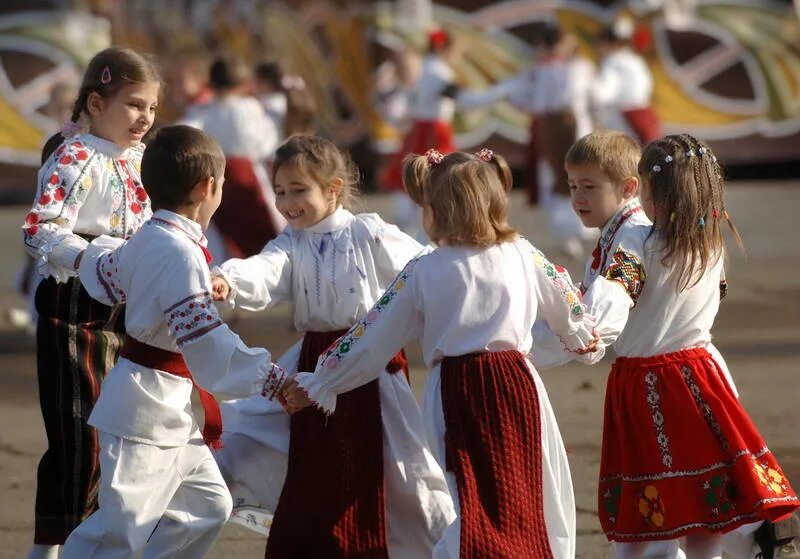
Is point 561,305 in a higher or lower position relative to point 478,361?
higher

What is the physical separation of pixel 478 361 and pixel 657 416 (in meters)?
0.65

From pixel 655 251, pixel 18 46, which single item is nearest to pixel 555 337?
pixel 655 251

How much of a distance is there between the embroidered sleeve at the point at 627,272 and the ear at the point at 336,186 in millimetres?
834

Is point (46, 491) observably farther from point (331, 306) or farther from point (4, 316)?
point (4, 316)

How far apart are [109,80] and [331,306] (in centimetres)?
93

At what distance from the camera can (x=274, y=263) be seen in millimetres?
4332

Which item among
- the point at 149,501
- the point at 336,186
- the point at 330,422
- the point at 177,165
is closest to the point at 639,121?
the point at 336,186

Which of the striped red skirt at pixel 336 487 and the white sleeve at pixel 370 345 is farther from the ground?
the white sleeve at pixel 370 345

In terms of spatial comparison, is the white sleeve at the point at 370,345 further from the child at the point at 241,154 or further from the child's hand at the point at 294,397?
the child at the point at 241,154

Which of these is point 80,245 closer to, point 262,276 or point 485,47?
point 262,276

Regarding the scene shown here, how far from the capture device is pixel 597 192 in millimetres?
4336

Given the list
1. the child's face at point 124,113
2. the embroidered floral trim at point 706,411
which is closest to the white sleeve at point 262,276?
the child's face at point 124,113

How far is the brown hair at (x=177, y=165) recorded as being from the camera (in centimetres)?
386

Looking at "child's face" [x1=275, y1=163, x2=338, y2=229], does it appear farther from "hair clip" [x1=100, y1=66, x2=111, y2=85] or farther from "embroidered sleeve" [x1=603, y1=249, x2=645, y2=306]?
"embroidered sleeve" [x1=603, y1=249, x2=645, y2=306]
